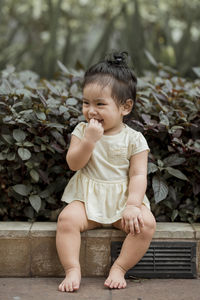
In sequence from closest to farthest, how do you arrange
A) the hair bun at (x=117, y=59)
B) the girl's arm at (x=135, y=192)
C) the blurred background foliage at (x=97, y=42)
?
the girl's arm at (x=135, y=192), the hair bun at (x=117, y=59), the blurred background foliage at (x=97, y=42)

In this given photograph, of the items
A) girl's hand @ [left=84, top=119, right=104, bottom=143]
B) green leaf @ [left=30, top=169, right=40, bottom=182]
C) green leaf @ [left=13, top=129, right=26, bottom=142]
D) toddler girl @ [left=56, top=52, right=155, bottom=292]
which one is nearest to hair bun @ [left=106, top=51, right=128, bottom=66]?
toddler girl @ [left=56, top=52, right=155, bottom=292]

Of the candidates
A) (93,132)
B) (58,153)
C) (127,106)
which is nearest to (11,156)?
(58,153)

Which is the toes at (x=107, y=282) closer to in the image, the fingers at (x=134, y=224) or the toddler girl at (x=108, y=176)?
the toddler girl at (x=108, y=176)

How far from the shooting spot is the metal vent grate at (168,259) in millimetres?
2322

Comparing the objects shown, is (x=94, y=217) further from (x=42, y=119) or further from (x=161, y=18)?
(x=161, y=18)

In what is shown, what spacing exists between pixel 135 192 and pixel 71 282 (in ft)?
1.88

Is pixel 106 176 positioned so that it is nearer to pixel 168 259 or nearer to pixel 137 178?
pixel 137 178

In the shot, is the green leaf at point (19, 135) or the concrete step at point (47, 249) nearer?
the concrete step at point (47, 249)

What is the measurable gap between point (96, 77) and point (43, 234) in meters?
0.93

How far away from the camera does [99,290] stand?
214 centimetres

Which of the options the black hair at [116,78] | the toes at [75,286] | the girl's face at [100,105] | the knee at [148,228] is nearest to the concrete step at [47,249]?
the knee at [148,228]

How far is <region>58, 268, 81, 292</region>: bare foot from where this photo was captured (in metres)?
2.09

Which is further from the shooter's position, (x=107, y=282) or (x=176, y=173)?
(x=176, y=173)

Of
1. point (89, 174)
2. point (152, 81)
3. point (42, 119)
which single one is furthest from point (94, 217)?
point (152, 81)
